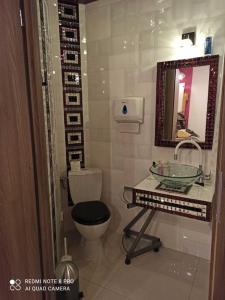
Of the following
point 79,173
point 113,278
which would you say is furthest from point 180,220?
point 79,173

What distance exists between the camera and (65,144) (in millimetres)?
2414

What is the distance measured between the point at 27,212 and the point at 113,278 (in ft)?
4.17

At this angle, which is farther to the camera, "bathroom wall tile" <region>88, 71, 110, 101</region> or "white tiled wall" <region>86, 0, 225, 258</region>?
"bathroom wall tile" <region>88, 71, 110, 101</region>

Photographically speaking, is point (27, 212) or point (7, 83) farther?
point (27, 212)

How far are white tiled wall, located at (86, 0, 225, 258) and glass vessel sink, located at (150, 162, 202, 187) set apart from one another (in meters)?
0.10

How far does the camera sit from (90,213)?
6.65 feet

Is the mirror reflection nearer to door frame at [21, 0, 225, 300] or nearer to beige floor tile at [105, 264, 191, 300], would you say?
beige floor tile at [105, 264, 191, 300]

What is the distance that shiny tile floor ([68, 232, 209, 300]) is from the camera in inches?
68.0

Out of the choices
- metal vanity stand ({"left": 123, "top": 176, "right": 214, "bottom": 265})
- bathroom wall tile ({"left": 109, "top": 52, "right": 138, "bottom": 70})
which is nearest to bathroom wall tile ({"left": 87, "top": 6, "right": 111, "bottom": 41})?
bathroom wall tile ({"left": 109, "top": 52, "right": 138, "bottom": 70})

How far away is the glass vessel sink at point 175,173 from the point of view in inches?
70.9

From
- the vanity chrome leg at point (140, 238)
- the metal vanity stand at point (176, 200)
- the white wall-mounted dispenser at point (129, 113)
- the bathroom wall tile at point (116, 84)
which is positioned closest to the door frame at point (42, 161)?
the metal vanity stand at point (176, 200)

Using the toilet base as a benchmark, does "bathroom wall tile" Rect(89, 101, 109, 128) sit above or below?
above

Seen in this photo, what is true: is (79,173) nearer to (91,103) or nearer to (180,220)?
(91,103)

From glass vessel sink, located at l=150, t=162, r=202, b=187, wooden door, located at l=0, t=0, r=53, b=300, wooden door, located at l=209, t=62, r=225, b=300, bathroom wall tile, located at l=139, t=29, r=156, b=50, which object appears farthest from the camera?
bathroom wall tile, located at l=139, t=29, r=156, b=50
